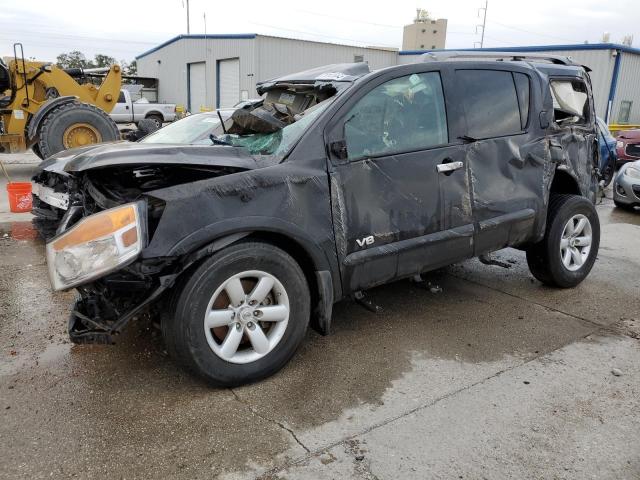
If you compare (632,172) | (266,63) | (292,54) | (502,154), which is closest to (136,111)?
(266,63)

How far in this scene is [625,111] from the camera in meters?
25.6

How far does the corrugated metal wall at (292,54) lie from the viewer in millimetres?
29609

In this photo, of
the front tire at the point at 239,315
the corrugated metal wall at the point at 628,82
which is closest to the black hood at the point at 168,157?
the front tire at the point at 239,315

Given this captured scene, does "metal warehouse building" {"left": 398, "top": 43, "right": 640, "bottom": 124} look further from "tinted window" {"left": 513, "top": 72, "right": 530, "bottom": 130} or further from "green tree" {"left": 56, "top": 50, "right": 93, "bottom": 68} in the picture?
"green tree" {"left": 56, "top": 50, "right": 93, "bottom": 68}

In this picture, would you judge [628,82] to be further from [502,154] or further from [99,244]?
[99,244]

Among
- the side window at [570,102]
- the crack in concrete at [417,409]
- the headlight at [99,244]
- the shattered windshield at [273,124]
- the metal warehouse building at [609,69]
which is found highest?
the metal warehouse building at [609,69]

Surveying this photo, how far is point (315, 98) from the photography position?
3.76 m

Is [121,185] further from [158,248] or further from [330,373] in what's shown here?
[330,373]

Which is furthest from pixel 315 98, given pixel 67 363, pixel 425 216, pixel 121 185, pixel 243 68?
pixel 243 68

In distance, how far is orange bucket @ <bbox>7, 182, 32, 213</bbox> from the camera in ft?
24.3

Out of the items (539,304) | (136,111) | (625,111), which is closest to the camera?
(539,304)

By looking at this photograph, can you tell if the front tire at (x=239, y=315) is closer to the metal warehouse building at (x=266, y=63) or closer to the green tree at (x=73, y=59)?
the metal warehouse building at (x=266, y=63)

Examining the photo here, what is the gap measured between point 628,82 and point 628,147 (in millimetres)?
14427

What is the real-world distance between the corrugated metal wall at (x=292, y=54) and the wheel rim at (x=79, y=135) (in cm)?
1931
